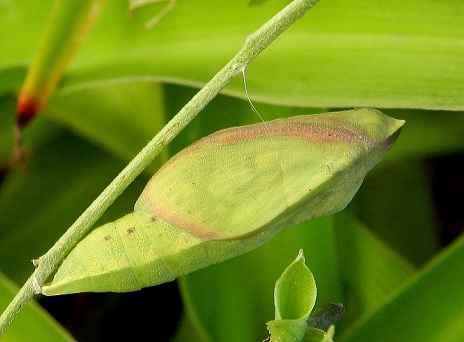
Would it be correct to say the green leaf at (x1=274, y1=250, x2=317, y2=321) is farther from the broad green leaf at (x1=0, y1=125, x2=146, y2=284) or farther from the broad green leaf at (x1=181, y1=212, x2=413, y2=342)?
the broad green leaf at (x1=0, y1=125, x2=146, y2=284)

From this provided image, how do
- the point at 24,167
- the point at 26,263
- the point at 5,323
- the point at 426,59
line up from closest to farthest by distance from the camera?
the point at 5,323
the point at 426,59
the point at 24,167
the point at 26,263

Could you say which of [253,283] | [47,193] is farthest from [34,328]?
[47,193]

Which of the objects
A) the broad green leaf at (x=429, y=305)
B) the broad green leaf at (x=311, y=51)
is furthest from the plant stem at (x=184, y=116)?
the broad green leaf at (x=429, y=305)

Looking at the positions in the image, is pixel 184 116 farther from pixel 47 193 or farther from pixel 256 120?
pixel 47 193

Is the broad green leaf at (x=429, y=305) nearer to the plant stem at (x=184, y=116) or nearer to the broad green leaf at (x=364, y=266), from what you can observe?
the broad green leaf at (x=364, y=266)

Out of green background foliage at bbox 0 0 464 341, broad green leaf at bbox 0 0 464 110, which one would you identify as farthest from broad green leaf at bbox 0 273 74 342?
broad green leaf at bbox 0 0 464 110

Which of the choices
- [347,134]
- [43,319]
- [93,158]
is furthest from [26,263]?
[347,134]

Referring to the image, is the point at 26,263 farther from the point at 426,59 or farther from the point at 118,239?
the point at 426,59
